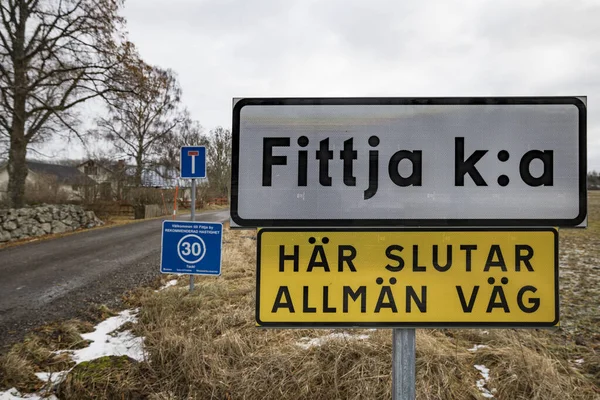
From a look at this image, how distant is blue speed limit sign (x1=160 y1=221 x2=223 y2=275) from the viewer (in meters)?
3.99

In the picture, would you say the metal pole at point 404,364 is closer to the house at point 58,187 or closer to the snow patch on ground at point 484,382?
the snow patch on ground at point 484,382

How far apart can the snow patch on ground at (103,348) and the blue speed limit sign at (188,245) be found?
791mm

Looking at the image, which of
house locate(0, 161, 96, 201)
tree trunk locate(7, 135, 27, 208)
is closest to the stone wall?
tree trunk locate(7, 135, 27, 208)

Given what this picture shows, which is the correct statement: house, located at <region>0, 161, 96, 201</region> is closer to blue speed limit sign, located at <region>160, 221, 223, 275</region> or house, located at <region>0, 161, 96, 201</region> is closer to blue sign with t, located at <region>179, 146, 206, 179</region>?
blue sign with t, located at <region>179, 146, 206, 179</region>

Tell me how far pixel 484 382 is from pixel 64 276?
724 cm

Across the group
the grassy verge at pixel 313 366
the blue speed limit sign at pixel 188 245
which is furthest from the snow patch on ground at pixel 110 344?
the blue speed limit sign at pixel 188 245

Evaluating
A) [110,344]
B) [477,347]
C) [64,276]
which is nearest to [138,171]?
[64,276]

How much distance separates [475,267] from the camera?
42.2 inches

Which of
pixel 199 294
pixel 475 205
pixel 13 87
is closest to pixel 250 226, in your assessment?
pixel 475 205

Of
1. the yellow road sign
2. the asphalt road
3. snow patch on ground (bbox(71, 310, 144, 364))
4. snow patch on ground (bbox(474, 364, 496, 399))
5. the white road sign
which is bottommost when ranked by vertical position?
the asphalt road

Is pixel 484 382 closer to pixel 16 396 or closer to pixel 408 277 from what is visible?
pixel 408 277

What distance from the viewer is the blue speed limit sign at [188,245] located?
3.99 m

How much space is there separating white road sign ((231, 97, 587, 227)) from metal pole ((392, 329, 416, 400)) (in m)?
0.41

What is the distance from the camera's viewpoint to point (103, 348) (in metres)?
2.97
